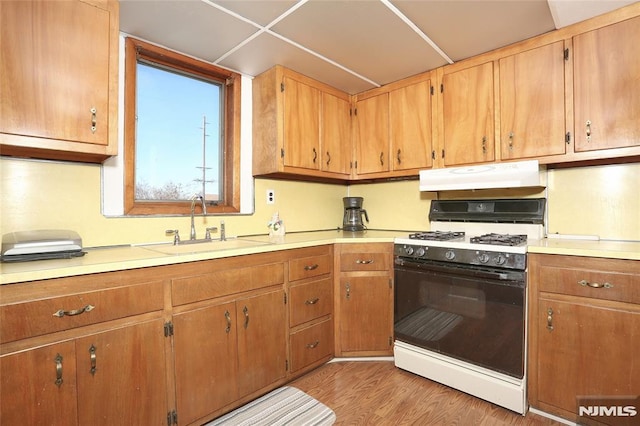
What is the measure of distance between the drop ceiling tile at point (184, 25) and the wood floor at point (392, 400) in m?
2.35

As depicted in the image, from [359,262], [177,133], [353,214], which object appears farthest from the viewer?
[353,214]

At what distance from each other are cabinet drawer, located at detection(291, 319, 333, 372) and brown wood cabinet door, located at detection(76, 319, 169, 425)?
845mm

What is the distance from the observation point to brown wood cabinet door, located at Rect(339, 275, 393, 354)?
2395 mm

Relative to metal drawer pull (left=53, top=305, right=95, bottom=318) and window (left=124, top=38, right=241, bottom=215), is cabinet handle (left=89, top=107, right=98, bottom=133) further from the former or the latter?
metal drawer pull (left=53, top=305, right=95, bottom=318)

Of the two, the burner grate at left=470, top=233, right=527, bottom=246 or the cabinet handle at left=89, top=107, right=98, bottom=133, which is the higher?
the cabinet handle at left=89, top=107, right=98, bottom=133

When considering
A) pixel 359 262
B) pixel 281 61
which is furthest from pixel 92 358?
pixel 281 61

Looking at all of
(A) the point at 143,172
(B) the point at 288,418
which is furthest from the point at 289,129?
(B) the point at 288,418

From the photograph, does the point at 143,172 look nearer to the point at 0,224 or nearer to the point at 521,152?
the point at 0,224

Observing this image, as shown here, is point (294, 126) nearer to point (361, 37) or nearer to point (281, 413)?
point (361, 37)

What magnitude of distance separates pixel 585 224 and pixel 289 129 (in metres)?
2.20

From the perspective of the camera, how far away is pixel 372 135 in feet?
9.53

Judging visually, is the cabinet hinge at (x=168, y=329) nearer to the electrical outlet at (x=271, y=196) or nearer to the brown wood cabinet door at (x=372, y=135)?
the electrical outlet at (x=271, y=196)

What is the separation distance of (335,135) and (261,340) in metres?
1.85

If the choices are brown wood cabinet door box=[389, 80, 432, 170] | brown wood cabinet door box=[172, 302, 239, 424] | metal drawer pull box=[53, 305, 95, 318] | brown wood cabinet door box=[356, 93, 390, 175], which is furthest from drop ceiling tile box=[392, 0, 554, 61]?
metal drawer pull box=[53, 305, 95, 318]
